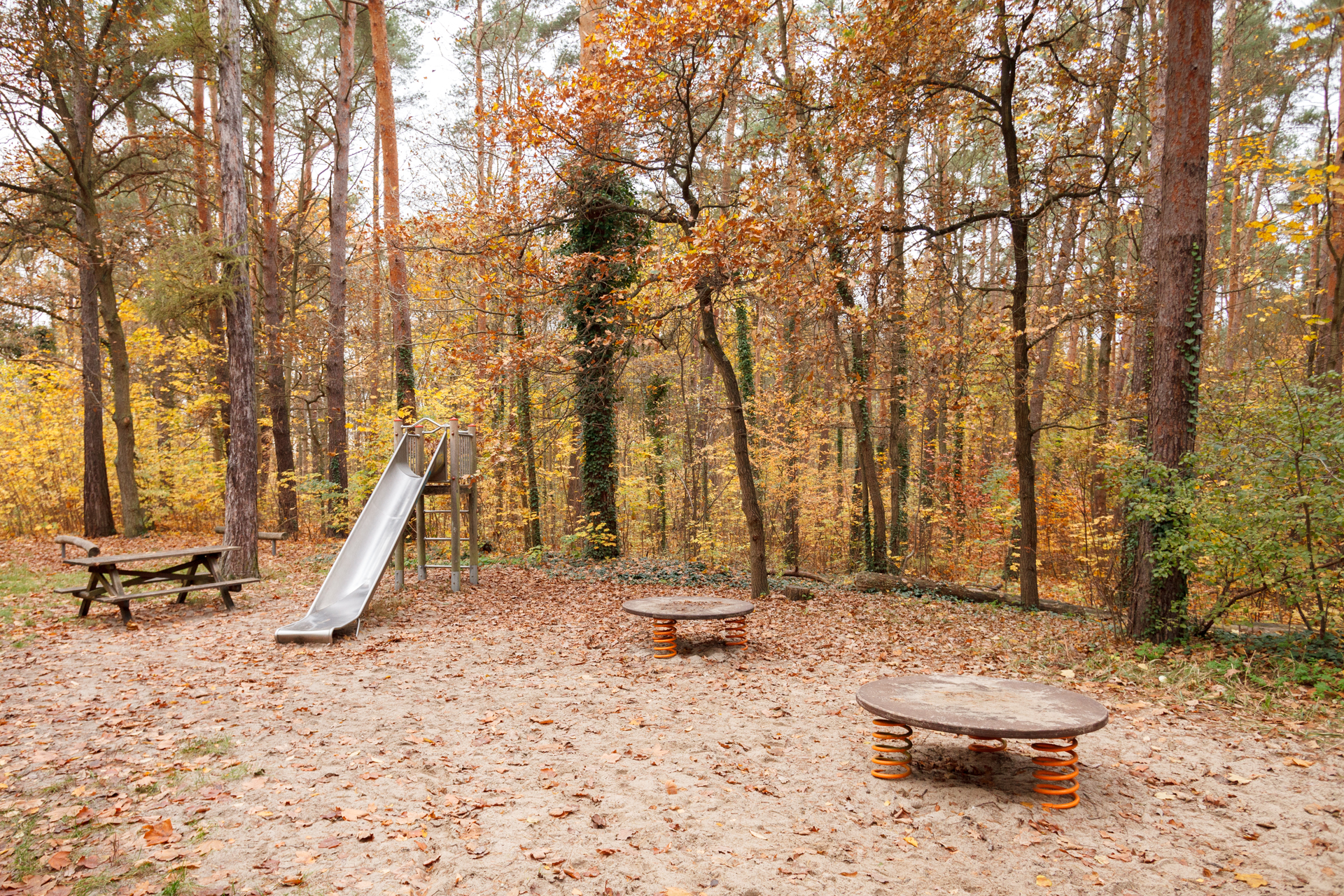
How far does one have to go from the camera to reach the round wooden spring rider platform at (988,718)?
3.46m

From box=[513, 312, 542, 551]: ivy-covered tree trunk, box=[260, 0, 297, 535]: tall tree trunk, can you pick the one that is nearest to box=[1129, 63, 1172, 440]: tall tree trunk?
box=[513, 312, 542, 551]: ivy-covered tree trunk

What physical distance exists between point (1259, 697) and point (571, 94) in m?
8.25

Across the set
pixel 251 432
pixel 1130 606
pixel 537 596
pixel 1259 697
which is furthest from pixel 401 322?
pixel 1259 697

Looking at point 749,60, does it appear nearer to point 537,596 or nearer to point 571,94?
point 571,94

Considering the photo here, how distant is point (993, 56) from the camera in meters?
8.42

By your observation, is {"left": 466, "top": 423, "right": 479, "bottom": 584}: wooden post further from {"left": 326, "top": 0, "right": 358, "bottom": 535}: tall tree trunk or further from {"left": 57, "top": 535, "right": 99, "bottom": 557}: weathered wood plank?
{"left": 326, "top": 0, "right": 358, "bottom": 535}: tall tree trunk

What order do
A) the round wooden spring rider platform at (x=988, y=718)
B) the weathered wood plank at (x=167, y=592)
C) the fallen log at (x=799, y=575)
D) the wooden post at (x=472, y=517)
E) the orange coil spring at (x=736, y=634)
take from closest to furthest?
1. the round wooden spring rider platform at (x=988, y=718)
2. the weathered wood plank at (x=167, y=592)
3. the orange coil spring at (x=736, y=634)
4. the wooden post at (x=472, y=517)
5. the fallen log at (x=799, y=575)

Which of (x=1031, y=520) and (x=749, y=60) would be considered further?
(x=1031, y=520)

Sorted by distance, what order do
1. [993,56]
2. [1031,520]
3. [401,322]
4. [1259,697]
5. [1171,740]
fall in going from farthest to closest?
1. [401,322]
2. [1031,520]
3. [993,56]
4. [1259,697]
5. [1171,740]

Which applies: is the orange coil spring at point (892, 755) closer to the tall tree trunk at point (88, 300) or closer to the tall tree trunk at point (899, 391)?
the tall tree trunk at point (899, 391)

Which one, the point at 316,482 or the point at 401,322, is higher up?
the point at 401,322

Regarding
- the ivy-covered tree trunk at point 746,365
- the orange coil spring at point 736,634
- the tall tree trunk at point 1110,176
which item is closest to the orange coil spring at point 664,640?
the orange coil spring at point 736,634

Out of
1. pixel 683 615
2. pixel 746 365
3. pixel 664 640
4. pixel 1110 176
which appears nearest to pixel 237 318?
pixel 664 640

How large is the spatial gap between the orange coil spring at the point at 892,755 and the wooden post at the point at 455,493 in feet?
22.0
